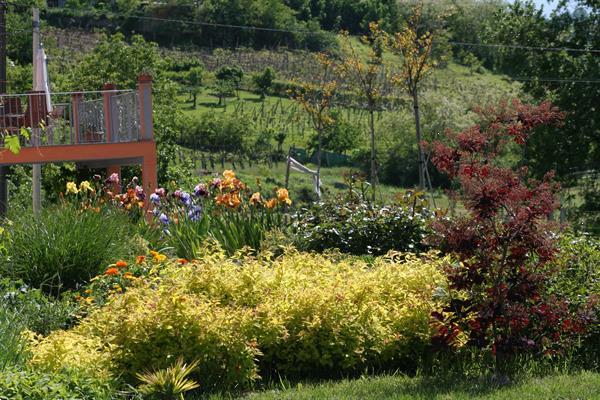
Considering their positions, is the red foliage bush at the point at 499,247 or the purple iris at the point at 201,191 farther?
the purple iris at the point at 201,191

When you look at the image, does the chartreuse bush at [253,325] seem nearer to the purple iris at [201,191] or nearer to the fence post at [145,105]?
the purple iris at [201,191]

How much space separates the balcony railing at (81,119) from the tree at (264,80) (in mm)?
54338

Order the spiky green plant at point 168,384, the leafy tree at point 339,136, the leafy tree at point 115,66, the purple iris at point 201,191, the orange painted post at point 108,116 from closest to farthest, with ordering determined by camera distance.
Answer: the spiky green plant at point 168,384 < the purple iris at point 201,191 < the orange painted post at point 108,116 < the leafy tree at point 115,66 < the leafy tree at point 339,136

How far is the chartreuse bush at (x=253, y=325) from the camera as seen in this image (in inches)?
268

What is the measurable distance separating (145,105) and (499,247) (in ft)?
34.9

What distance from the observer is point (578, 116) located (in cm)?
3030

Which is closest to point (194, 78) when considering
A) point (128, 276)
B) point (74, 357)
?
point (128, 276)

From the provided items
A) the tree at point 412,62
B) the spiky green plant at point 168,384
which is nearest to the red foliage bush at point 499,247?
the spiky green plant at point 168,384

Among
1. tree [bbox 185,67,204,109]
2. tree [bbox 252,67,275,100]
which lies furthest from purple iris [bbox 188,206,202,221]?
tree [bbox 252,67,275,100]

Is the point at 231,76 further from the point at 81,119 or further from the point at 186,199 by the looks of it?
the point at 186,199

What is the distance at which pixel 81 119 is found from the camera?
18562 millimetres

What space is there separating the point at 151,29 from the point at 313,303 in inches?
3752

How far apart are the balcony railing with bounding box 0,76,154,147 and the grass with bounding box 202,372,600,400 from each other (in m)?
10.9

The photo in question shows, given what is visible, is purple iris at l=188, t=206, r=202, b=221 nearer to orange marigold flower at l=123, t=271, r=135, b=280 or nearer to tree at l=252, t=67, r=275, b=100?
orange marigold flower at l=123, t=271, r=135, b=280
